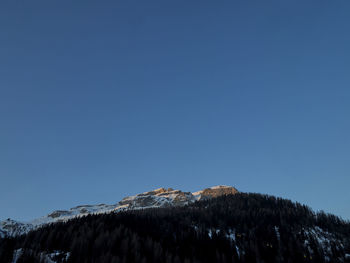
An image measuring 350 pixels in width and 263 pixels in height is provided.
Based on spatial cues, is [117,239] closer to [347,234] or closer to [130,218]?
[130,218]

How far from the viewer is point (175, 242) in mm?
150000

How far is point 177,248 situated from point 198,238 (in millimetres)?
23186

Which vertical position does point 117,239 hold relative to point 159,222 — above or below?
below

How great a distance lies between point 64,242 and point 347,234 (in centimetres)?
20745

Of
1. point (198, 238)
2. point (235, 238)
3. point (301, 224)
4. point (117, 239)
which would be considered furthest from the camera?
point (301, 224)

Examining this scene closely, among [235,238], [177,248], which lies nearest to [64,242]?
[177,248]

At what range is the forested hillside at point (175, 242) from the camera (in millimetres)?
115188

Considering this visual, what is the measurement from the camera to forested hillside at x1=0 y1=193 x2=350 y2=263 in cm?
11519

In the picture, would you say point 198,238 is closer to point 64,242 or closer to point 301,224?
point 64,242

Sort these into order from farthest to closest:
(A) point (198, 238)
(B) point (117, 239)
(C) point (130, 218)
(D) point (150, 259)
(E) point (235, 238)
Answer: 1. (C) point (130, 218)
2. (E) point (235, 238)
3. (A) point (198, 238)
4. (B) point (117, 239)
5. (D) point (150, 259)

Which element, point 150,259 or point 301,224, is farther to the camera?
point 301,224

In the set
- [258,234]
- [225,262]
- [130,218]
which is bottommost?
[225,262]

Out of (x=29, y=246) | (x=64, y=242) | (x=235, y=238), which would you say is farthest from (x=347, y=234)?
(x=29, y=246)

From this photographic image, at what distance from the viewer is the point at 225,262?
124188 millimetres
